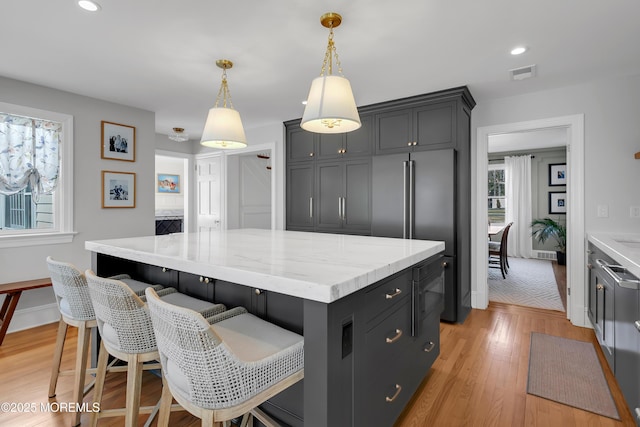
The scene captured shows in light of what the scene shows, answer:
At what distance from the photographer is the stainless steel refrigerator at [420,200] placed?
3.23m

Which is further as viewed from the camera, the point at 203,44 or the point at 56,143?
the point at 56,143

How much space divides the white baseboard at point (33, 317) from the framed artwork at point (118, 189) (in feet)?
3.95

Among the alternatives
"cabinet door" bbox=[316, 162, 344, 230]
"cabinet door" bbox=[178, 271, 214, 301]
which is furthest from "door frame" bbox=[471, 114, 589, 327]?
"cabinet door" bbox=[178, 271, 214, 301]

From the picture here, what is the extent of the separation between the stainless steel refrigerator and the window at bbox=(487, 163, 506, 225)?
5.05 meters

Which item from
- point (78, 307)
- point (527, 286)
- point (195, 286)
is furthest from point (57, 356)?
point (527, 286)

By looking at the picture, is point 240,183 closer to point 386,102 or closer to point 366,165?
point 366,165

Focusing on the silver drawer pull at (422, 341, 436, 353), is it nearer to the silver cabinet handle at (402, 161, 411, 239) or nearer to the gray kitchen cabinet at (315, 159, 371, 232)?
the silver cabinet handle at (402, 161, 411, 239)

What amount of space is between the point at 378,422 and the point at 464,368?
1246 mm

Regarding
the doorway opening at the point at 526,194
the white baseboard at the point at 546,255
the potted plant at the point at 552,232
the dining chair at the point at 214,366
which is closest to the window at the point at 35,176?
the dining chair at the point at 214,366

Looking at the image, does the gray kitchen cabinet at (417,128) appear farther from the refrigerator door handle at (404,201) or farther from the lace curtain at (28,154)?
the lace curtain at (28,154)

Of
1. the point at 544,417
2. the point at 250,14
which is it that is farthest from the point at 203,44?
the point at 544,417

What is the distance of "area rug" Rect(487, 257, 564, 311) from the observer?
400cm

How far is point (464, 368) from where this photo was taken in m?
2.38

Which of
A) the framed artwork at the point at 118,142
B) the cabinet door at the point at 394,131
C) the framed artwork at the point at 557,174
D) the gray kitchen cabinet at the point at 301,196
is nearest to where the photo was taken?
the cabinet door at the point at 394,131
